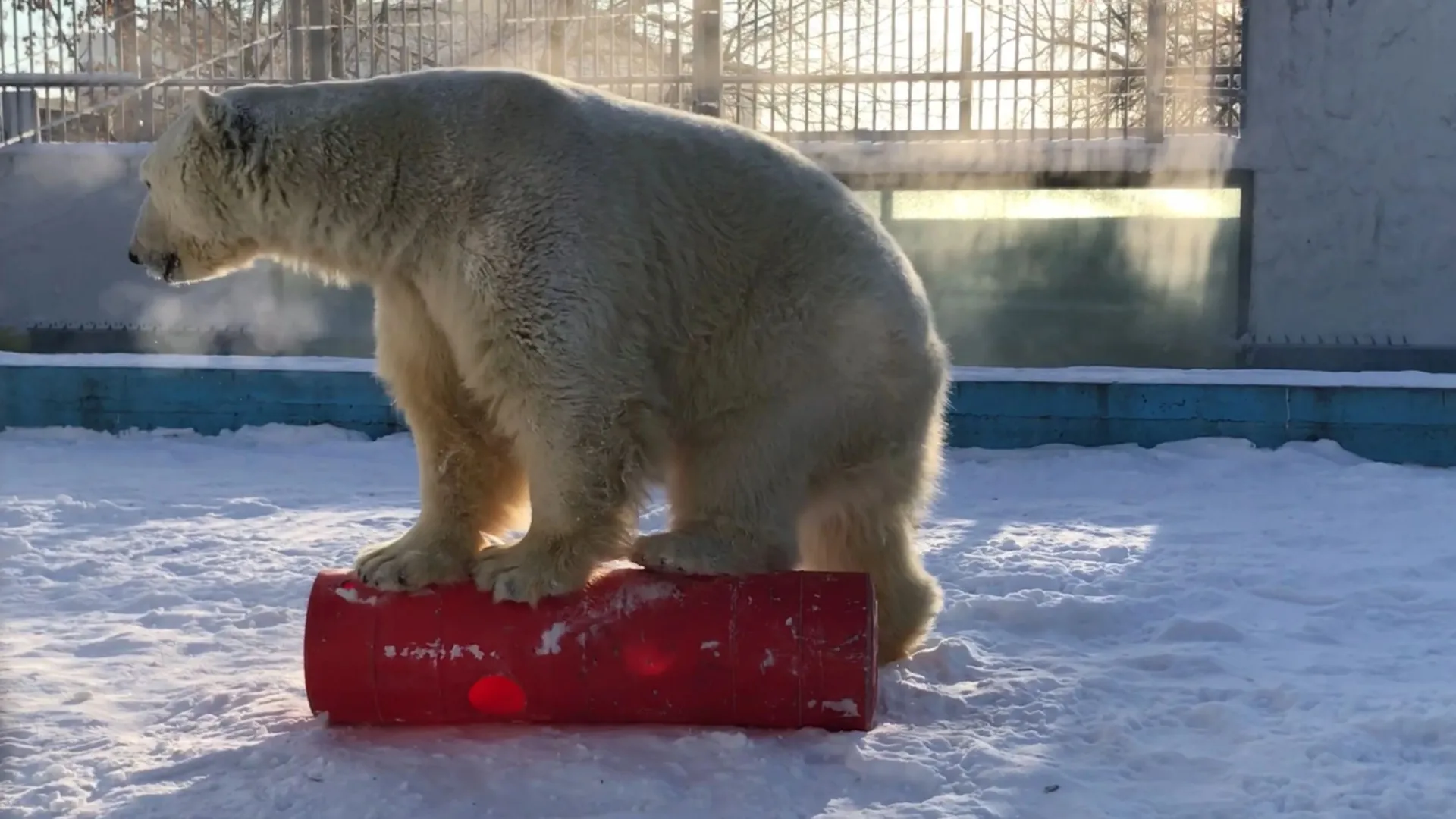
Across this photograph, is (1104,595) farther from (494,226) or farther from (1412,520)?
(494,226)

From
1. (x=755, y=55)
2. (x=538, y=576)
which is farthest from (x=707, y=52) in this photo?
(x=538, y=576)

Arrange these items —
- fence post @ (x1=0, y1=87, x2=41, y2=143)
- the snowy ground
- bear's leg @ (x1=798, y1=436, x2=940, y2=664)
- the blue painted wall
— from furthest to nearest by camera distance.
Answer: fence post @ (x1=0, y1=87, x2=41, y2=143) → the blue painted wall → bear's leg @ (x1=798, y1=436, x2=940, y2=664) → the snowy ground

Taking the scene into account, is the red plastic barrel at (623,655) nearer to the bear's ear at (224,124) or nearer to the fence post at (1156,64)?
the bear's ear at (224,124)

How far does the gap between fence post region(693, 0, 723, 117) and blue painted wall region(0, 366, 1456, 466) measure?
10.6 ft

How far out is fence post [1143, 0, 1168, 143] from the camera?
9.29 m

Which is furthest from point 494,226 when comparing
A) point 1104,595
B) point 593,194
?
point 1104,595

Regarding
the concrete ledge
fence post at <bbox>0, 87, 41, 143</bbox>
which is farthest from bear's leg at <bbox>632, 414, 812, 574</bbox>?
fence post at <bbox>0, 87, 41, 143</bbox>

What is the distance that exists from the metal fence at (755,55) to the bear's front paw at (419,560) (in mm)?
6690

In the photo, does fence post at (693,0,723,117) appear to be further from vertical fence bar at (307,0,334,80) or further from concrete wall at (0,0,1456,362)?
vertical fence bar at (307,0,334,80)

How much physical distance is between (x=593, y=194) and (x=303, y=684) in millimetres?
1450

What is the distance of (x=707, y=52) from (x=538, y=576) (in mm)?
7146

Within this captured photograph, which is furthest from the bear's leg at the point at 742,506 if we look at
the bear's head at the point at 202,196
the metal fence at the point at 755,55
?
the metal fence at the point at 755,55

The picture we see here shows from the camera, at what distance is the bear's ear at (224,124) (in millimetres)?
3375

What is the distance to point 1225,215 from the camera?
31.7 feet
